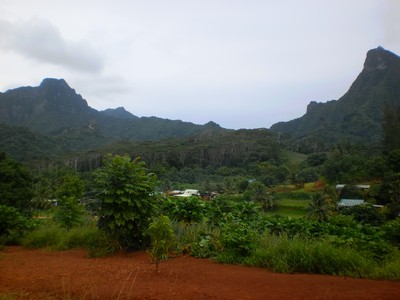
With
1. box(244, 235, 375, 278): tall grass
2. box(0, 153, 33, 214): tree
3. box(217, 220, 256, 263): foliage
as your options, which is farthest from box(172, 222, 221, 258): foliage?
box(0, 153, 33, 214): tree

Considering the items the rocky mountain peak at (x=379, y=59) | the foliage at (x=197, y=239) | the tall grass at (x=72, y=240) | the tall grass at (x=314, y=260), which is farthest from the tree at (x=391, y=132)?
the rocky mountain peak at (x=379, y=59)

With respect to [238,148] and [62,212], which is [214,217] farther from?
[238,148]

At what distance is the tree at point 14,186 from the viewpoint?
24.3 meters

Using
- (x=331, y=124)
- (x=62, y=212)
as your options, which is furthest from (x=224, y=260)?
(x=331, y=124)

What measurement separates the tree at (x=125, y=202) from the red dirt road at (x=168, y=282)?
0.97 metres

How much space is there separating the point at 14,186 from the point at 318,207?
29671mm

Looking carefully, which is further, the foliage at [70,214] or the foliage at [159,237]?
the foliage at [70,214]

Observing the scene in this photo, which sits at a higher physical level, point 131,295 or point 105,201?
point 105,201

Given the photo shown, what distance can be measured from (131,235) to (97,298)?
3.69 metres

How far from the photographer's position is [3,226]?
952 cm

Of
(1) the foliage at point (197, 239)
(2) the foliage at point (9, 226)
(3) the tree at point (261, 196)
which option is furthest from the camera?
(3) the tree at point (261, 196)

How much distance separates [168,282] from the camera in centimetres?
527

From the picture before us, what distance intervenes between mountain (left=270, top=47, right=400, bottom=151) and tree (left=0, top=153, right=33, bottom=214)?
102 m

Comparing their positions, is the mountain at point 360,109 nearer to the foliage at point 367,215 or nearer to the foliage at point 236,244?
the foliage at point 367,215
